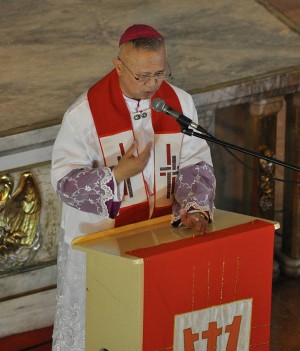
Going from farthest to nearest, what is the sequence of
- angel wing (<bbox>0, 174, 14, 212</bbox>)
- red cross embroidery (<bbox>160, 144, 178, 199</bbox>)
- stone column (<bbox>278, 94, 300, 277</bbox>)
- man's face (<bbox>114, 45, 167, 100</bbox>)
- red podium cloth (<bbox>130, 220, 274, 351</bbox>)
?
stone column (<bbox>278, 94, 300, 277</bbox>), angel wing (<bbox>0, 174, 14, 212</bbox>), red cross embroidery (<bbox>160, 144, 178, 199</bbox>), man's face (<bbox>114, 45, 167, 100</bbox>), red podium cloth (<bbox>130, 220, 274, 351</bbox>)

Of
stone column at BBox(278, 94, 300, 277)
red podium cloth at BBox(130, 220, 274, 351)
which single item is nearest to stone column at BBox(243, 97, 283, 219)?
stone column at BBox(278, 94, 300, 277)

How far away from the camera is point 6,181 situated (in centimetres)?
551

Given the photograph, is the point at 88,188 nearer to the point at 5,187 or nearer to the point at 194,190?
the point at 194,190

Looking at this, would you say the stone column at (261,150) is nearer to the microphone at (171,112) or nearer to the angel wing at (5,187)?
the angel wing at (5,187)

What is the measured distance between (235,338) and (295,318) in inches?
64.8

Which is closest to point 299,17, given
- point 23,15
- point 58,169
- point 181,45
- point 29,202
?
point 181,45

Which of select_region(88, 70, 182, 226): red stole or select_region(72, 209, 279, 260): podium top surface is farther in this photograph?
select_region(88, 70, 182, 226): red stole

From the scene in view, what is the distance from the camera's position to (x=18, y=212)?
5621 mm

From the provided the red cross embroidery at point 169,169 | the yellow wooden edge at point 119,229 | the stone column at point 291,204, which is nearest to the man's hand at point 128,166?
the yellow wooden edge at point 119,229

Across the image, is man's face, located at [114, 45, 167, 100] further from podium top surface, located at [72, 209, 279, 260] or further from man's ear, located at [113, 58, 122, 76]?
podium top surface, located at [72, 209, 279, 260]

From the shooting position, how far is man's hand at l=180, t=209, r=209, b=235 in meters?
4.48

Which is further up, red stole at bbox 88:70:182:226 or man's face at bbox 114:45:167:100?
man's face at bbox 114:45:167:100

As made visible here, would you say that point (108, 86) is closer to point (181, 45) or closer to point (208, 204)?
point (208, 204)

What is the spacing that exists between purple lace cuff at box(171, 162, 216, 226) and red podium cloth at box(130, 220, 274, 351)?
199mm
